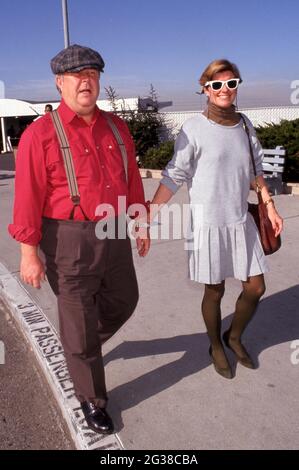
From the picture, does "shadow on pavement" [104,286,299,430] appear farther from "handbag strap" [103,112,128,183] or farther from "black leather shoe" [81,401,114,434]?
"handbag strap" [103,112,128,183]

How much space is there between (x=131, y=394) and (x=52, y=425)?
1.54 ft

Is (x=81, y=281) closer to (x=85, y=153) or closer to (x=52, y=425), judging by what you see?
(x=85, y=153)

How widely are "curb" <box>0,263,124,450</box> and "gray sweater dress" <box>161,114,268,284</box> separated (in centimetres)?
100

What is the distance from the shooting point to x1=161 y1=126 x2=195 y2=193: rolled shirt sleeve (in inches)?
104

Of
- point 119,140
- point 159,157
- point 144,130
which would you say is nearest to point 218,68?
point 119,140

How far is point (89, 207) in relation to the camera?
2324 mm

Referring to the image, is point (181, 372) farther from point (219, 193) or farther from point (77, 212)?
point (77, 212)

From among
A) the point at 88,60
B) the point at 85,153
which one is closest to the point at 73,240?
the point at 85,153

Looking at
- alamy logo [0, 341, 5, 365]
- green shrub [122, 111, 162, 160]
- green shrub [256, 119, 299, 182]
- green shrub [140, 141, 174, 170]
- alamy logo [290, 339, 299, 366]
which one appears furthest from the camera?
green shrub [122, 111, 162, 160]

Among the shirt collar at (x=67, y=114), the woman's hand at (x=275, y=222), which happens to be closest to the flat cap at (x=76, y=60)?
the shirt collar at (x=67, y=114)

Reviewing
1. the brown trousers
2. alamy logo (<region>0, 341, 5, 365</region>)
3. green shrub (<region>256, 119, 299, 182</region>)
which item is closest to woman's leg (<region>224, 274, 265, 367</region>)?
the brown trousers

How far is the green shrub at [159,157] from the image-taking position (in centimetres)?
1227

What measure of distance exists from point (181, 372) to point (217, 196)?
3.69 feet
